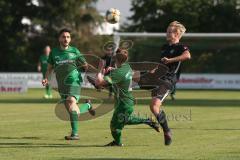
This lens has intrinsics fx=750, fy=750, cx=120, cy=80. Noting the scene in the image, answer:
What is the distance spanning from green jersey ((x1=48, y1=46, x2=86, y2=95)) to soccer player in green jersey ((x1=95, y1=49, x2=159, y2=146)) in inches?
47.7

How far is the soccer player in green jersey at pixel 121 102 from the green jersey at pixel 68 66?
1.21m

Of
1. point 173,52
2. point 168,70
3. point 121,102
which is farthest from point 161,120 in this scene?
point 173,52

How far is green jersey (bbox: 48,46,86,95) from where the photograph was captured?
15.4 meters

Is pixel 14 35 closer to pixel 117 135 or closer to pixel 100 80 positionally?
pixel 100 80

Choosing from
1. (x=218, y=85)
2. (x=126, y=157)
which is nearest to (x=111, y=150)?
(x=126, y=157)

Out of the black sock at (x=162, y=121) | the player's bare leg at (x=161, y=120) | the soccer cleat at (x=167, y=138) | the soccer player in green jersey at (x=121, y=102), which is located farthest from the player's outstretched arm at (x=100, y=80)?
the soccer cleat at (x=167, y=138)

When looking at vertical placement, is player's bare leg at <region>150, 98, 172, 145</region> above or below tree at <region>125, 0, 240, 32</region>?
below

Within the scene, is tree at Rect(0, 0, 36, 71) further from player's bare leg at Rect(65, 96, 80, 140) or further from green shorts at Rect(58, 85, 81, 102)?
player's bare leg at Rect(65, 96, 80, 140)

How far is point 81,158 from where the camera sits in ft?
38.5

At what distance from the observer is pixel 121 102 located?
548 inches

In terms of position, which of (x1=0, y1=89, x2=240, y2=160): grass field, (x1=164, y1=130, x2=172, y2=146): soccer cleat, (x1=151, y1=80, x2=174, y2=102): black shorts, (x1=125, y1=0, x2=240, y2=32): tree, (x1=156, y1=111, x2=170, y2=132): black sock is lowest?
(x1=0, y1=89, x2=240, y2=160): grass field

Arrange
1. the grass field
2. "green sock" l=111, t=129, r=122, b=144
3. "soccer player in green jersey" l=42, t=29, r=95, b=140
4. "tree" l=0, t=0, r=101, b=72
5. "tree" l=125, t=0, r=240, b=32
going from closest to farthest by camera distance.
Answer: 1. the grass field
2. "green sock" l=111, t=129, r=122, b=144
3. "soccer player in green jersey" l=42, t=29, r=95, b=140
4. "tree" l=0, t=0, r=101, b=72
5. "tree" l=125, t=0, r=240, b=32

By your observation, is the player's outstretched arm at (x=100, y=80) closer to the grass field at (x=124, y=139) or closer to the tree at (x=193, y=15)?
the grass field at (x=124, y=139)

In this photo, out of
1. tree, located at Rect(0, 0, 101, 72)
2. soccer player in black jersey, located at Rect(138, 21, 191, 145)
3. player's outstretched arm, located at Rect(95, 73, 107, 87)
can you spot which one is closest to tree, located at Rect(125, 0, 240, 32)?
tree, located at Rect(0, 0, 101, 72)
